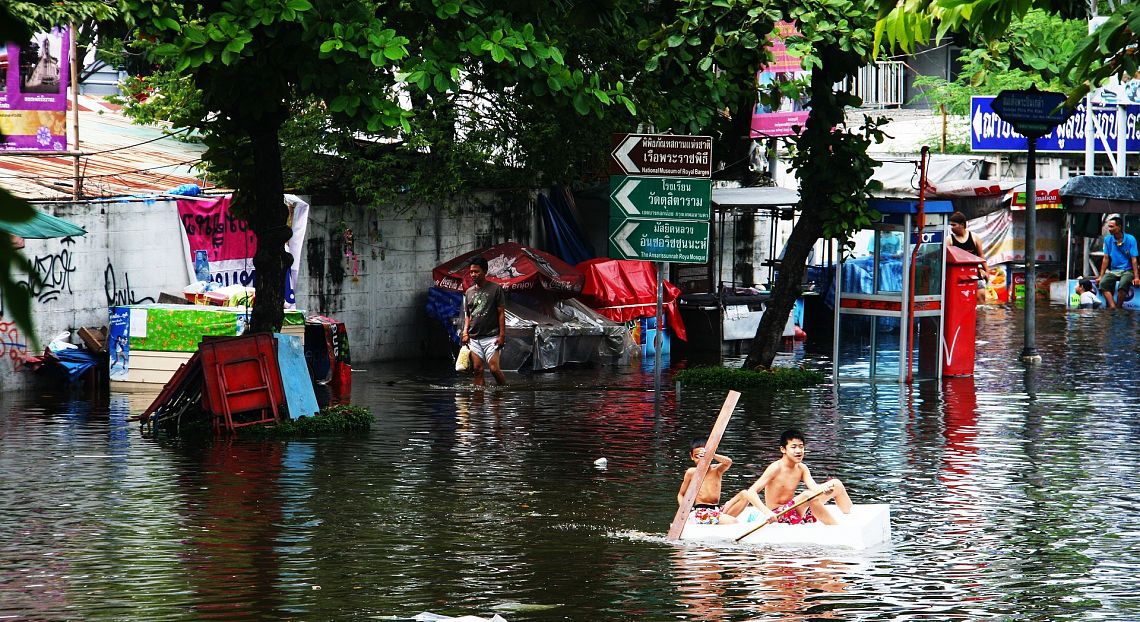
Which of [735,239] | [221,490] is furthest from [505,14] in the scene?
[735,239]

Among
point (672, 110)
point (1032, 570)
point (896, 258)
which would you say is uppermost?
point (672, 110)

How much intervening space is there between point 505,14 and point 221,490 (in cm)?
468

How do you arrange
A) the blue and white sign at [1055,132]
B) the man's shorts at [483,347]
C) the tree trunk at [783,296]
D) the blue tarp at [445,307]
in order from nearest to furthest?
the tree trunk at [783,296] < the man's shorts at [483,347] < the blue tarp at [445,307] < the blue and white sign at [1055,132]

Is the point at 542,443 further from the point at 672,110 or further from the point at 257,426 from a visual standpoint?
the point at 672,110

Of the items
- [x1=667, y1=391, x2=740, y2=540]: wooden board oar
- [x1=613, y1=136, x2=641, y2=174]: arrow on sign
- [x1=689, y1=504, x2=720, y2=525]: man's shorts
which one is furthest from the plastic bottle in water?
[x1=689, y1=504, x2=720, y2=525]: man's shorts

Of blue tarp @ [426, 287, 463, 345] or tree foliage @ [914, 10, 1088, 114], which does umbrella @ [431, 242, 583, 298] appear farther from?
tree foliage @ [914, 10, 1088, 114]

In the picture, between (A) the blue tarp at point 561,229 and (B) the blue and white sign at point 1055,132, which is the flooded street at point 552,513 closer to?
(A) the blue tarp at point 561,229

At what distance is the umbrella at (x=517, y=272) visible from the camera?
19938mm

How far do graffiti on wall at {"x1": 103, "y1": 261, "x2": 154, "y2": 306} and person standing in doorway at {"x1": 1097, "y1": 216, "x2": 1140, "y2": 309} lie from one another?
18583mm

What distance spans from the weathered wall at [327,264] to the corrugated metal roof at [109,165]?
0.58 metres

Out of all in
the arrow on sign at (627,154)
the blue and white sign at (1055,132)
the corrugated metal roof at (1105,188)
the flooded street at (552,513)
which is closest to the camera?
the flooded street at (552,513)

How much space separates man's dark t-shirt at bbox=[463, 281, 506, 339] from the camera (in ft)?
58.0

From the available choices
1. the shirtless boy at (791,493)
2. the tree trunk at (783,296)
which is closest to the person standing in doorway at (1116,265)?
the tree trunk at (783,296)

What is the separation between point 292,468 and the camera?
38.8 feet
